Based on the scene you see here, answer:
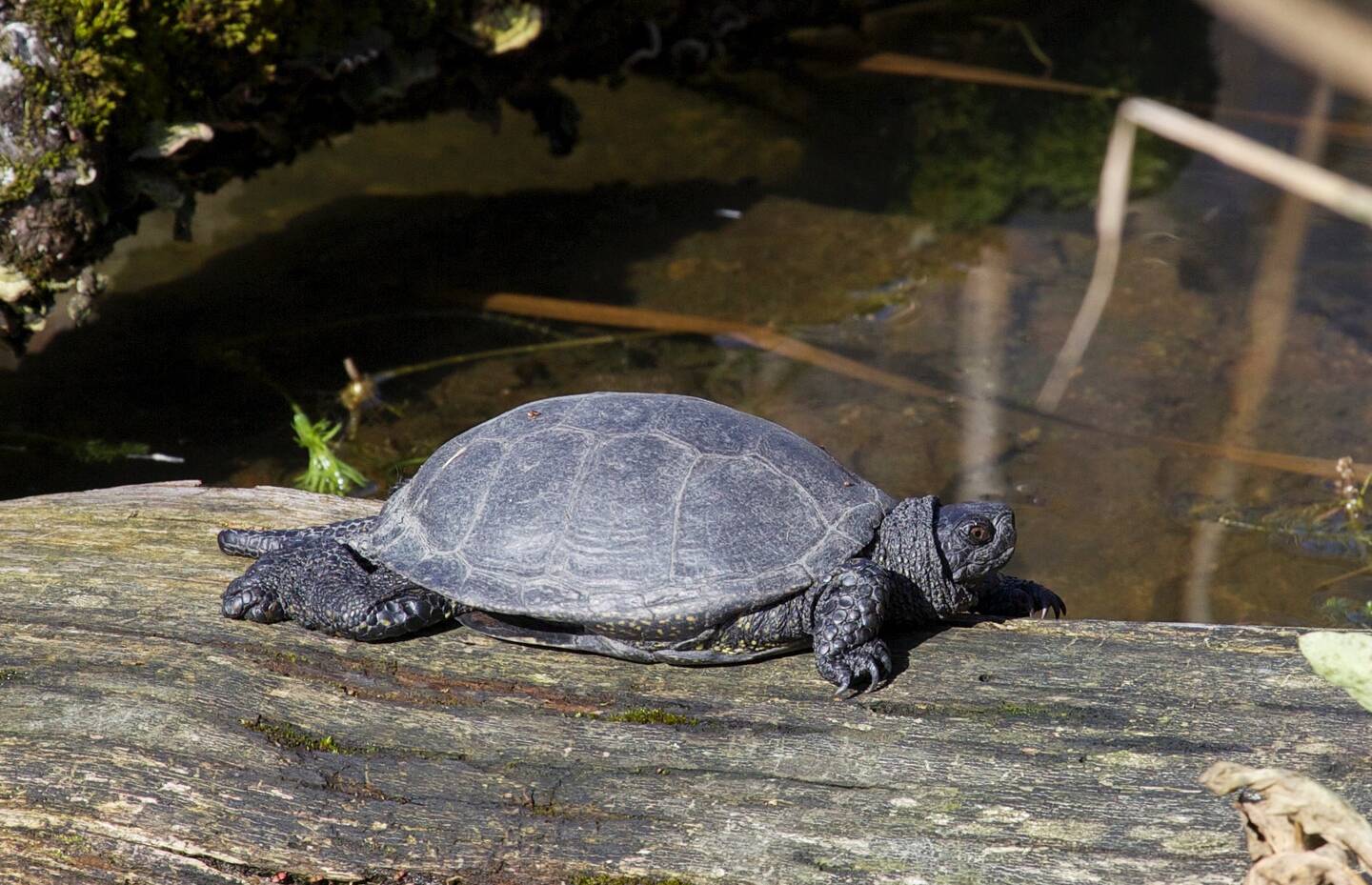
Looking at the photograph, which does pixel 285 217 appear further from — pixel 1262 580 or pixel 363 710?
pixel 1262 580

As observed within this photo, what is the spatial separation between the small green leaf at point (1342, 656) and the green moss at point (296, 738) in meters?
2.08

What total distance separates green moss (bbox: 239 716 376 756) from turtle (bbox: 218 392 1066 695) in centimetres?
36

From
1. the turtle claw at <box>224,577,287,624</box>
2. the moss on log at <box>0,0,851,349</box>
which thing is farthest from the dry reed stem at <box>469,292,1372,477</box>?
the turtle claw at <box>224,577,287,624</box>

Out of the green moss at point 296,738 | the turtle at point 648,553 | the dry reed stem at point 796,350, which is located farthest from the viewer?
the dry reed stem at point 796,350

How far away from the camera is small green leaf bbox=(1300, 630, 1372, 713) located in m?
1.49

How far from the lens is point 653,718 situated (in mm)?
2891

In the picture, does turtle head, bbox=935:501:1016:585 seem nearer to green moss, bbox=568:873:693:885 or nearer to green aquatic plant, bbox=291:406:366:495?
green moss, bbox=568:873:693:885

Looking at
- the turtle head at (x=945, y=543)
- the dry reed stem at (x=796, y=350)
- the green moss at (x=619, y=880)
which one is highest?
the turtle head at (x=945, y=543)

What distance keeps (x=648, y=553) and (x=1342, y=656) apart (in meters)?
1.86

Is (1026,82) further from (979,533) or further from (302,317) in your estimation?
(979,533)

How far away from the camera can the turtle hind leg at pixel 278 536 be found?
354cm

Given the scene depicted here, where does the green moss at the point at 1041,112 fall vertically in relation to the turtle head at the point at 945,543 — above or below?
above

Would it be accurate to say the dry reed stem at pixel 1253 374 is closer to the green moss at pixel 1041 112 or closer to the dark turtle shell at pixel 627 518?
the green moss at pixel 1041 112

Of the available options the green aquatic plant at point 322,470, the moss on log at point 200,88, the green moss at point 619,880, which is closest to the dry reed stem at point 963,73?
the moss on log at point 200,88
